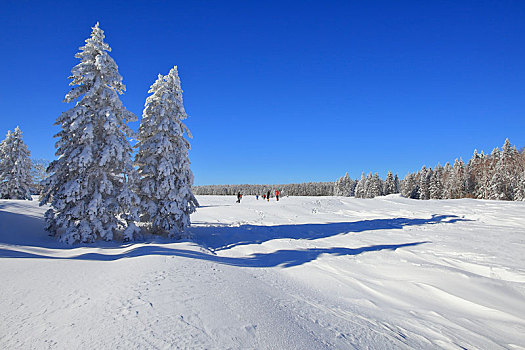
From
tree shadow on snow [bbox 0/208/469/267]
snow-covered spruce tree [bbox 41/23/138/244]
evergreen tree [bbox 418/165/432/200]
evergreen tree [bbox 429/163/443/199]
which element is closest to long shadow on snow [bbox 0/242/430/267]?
tree shadow on snow [bbox 0/208/469/267]

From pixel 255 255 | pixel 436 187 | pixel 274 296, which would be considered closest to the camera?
pixel 274 296

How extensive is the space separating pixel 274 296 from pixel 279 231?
384 inches

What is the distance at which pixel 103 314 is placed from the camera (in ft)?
12.0

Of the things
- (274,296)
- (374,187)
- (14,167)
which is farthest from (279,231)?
(374,187)

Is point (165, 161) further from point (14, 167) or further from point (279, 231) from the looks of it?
point (14, 167)

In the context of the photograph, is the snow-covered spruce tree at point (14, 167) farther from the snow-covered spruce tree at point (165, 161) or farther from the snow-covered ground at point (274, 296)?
the snow-covered spruce tree at point (165, 161)

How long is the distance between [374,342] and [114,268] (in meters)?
5.90

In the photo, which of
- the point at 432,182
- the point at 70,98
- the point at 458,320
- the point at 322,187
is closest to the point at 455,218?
the point at 458,320

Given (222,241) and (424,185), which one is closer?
(222,241)

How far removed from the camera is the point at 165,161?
43.3ft

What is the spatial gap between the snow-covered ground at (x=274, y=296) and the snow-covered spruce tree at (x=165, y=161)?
1.81 m

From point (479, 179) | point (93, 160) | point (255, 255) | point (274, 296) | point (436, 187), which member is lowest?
point (255, 255)

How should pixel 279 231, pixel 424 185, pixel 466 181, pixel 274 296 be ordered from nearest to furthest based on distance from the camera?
pixel 274 296 → pixel 279 231 → pixel 466 181 → pixel 424 185

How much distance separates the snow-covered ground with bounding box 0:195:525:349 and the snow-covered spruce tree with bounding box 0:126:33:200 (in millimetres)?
20630
